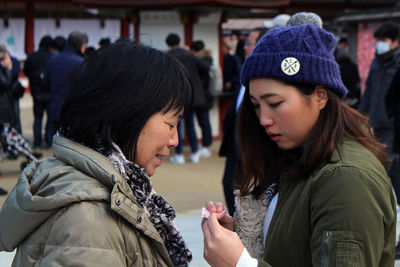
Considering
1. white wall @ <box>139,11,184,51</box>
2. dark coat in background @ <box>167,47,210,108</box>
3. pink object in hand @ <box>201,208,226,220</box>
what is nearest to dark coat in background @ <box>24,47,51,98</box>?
white wall @ <box>139,11,184,51</box>

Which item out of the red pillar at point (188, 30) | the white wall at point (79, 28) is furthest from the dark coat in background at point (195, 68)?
the white wall at point (79, 28)

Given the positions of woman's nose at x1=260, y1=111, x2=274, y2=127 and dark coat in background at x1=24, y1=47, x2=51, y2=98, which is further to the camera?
dark coat in background at x1=24, y1=47, x2=51, y2=98

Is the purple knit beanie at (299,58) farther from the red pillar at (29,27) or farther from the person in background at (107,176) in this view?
the red pillar at (29,27)

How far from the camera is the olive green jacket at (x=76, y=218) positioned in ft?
3.74

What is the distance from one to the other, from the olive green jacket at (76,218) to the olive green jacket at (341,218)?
366mm

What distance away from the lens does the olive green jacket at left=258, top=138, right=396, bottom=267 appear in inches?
49.8

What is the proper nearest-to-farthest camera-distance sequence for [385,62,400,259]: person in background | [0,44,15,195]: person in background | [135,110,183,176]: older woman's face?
[135,110,183,176]: older woman's face < [385,62,400,259]: person in background < [0,44,15,195]: person in background

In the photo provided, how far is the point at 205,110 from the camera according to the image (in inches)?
312

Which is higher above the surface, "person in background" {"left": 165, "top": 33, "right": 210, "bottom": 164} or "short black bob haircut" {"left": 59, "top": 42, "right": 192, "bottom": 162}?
"short black bob haircut" {"left": 59, "top": 42, "right": 192, "bottom": 162}

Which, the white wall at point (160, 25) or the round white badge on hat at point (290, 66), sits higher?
the round white badge on hat at point (290, 66)

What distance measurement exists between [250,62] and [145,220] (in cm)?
57

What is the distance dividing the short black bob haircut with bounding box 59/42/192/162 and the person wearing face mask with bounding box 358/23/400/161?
4120 millimetres

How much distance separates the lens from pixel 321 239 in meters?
1.29

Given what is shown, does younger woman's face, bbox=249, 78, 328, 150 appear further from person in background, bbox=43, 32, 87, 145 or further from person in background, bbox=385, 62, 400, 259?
person in background, bbox=43, 32, 87, 145
